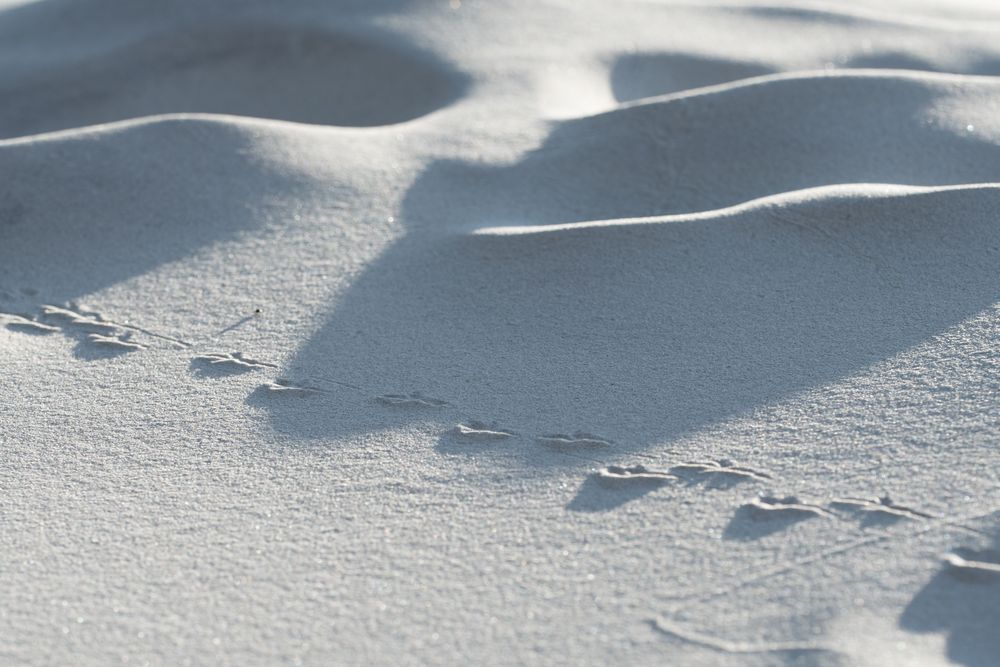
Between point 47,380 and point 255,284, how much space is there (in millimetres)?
402

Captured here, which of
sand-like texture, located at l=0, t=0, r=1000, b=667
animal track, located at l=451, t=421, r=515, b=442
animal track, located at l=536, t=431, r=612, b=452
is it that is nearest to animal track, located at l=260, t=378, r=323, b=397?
sand-like texture, located at l=0, t=0, r=1000, b=667

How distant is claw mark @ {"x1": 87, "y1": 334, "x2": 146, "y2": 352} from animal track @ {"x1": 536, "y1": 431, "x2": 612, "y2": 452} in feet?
2.44

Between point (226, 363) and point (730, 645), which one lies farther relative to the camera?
point (226, 363)

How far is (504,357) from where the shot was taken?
1819 millimetres

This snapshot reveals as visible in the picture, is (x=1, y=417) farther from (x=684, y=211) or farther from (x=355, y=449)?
(x=684, y=211)

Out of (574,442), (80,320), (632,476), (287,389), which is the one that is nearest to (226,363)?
(287,389)

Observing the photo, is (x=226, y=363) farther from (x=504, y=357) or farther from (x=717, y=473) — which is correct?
(x=717, y=473)

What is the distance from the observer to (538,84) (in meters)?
2.78

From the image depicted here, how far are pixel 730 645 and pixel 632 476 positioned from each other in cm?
33

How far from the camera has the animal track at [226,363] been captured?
6.02ft

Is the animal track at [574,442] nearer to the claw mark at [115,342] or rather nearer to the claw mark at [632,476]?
the claw mark at [632,476]

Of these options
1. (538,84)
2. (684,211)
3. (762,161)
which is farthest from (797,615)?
(538,84)

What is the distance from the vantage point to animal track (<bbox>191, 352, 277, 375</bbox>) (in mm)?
1835

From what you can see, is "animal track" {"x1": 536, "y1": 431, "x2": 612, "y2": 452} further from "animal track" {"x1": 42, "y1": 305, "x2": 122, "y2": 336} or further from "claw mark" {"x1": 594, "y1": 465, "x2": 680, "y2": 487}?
"animal track" {"x1": 42, "y1": 305, "x2": 122, "y2": 336}
